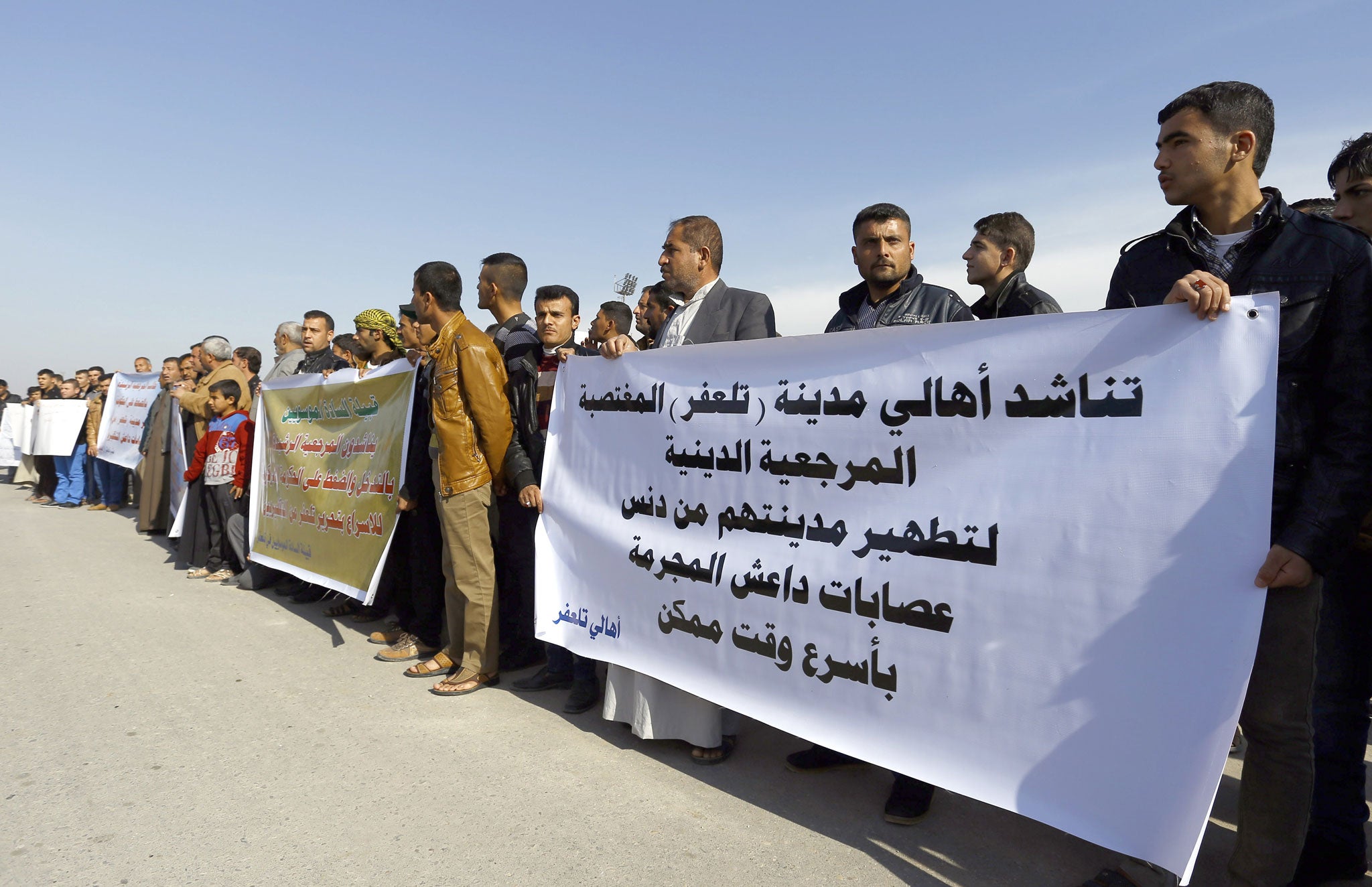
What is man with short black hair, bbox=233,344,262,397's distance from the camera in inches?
308

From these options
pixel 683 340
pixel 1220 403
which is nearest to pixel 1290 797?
pixel 1220 403

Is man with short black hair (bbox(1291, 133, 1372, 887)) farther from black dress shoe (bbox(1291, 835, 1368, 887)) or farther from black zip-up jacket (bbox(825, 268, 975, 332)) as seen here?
black zip-up jacket (bbox(825, 268, 975, 332))

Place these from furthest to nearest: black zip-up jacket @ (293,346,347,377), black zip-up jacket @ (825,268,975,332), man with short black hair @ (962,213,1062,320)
Result: black zip-up jacket @ (293,346,347,377)
man with short black hair @ (962,213,1062,320)
black zip-up jacket @ (825,268,975,332)

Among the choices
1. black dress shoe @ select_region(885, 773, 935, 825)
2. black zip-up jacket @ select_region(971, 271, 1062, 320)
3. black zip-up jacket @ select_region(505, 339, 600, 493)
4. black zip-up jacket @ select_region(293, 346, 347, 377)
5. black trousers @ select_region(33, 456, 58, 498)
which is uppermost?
black zip-up jacket @ select_region(971, 271, 1062, 320)

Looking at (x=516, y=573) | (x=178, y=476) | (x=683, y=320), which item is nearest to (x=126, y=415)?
(x=178, y=476)

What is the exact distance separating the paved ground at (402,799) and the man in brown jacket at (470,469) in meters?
0.26

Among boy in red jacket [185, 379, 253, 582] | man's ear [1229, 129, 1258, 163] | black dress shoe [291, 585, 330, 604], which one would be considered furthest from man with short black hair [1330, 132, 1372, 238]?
boy in red jacket [185, 379, 253, 582]

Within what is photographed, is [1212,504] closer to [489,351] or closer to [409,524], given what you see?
[489,351]

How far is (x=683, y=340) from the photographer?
3.83 m

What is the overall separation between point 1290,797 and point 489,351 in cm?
364

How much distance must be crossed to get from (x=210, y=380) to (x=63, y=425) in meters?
7.39

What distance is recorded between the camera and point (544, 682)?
4.34 metres

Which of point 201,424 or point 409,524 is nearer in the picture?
point 409,524

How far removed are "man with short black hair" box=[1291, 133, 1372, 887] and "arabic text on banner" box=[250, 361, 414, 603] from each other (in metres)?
4.43
